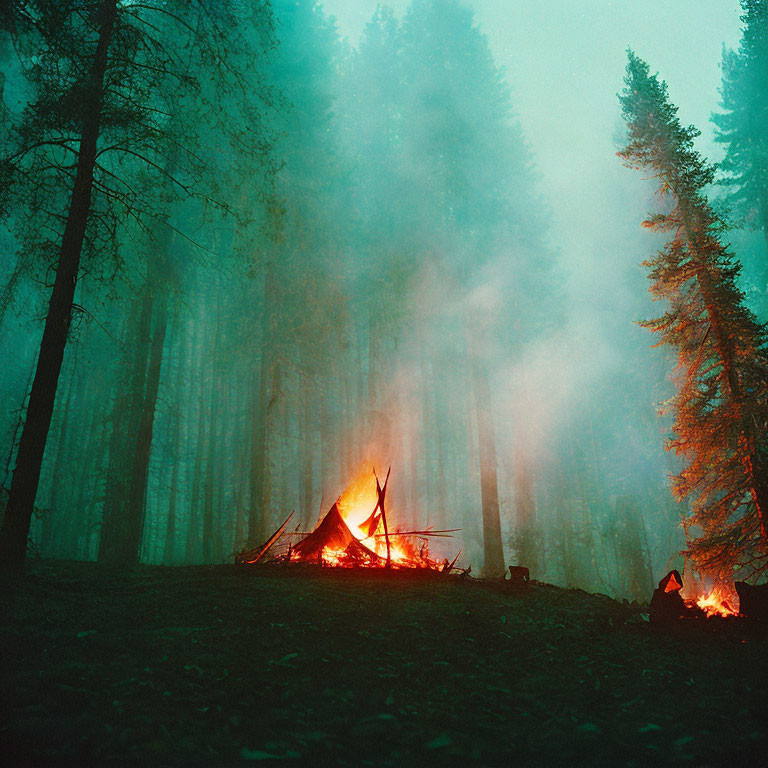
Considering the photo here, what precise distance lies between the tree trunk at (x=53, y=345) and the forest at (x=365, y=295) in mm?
35

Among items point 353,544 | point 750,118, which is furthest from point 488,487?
point 750,118

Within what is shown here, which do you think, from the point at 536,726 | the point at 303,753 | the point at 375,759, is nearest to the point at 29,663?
the point at 303,753

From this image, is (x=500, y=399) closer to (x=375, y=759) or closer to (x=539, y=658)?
(x=539, y=658)

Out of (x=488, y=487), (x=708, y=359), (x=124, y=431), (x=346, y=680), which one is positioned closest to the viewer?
(x=346, y=680)

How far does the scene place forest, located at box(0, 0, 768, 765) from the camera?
5.87 m

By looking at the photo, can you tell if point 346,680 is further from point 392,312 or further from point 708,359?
point 392,312

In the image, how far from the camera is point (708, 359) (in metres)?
8.21

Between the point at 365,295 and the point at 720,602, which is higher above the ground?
the point at 365,295

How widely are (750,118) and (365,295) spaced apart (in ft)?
58.8

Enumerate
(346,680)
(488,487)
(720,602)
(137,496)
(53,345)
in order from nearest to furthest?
(346,680)
(53,345)
(720,602)
(137,496)
(488,487)

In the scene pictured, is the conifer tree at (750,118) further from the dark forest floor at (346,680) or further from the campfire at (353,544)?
the dark forest floor at (346,680)

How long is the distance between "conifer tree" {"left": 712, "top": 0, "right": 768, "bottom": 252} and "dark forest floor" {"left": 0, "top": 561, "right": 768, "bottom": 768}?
20.2 metres

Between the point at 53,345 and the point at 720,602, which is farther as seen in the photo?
the point at 720,602

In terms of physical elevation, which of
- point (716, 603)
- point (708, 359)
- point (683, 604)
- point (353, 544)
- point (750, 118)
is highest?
point (750, 118)
